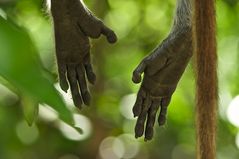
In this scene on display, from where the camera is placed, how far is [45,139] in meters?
3.33

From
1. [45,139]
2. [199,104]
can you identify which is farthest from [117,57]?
[199,104]

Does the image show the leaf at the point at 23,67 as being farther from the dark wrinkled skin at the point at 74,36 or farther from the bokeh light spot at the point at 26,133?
the bokeh light spot at the point at 26,133

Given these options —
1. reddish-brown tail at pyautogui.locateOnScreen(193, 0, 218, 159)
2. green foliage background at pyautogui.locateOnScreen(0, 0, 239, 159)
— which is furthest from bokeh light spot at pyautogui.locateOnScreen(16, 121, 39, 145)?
reddish-brown tail at pyautogui.locateOnScreen(193, 0, 218, 159)

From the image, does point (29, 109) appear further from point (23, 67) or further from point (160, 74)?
point (160, 74)

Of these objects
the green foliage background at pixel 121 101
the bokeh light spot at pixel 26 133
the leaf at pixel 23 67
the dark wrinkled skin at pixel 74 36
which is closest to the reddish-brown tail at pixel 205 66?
the dark wrinkled skin at pixel 74 36

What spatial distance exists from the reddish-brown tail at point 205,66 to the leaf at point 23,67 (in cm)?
39

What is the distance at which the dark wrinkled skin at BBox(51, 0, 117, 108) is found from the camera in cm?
186

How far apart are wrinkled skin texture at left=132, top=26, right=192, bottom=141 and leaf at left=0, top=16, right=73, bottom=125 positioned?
651 mm

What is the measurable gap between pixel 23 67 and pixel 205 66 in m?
0.48

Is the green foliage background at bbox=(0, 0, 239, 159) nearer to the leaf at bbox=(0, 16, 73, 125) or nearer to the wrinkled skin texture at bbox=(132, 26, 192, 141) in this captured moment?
the wrinkled skin texture at bbox=(132, 26, 192, 141)

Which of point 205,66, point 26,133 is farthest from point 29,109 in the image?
point 26,133

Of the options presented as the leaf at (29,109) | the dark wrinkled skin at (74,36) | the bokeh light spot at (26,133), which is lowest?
the leaf at (29,109)

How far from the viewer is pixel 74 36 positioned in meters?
1.88

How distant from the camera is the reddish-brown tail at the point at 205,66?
160 centimetres
